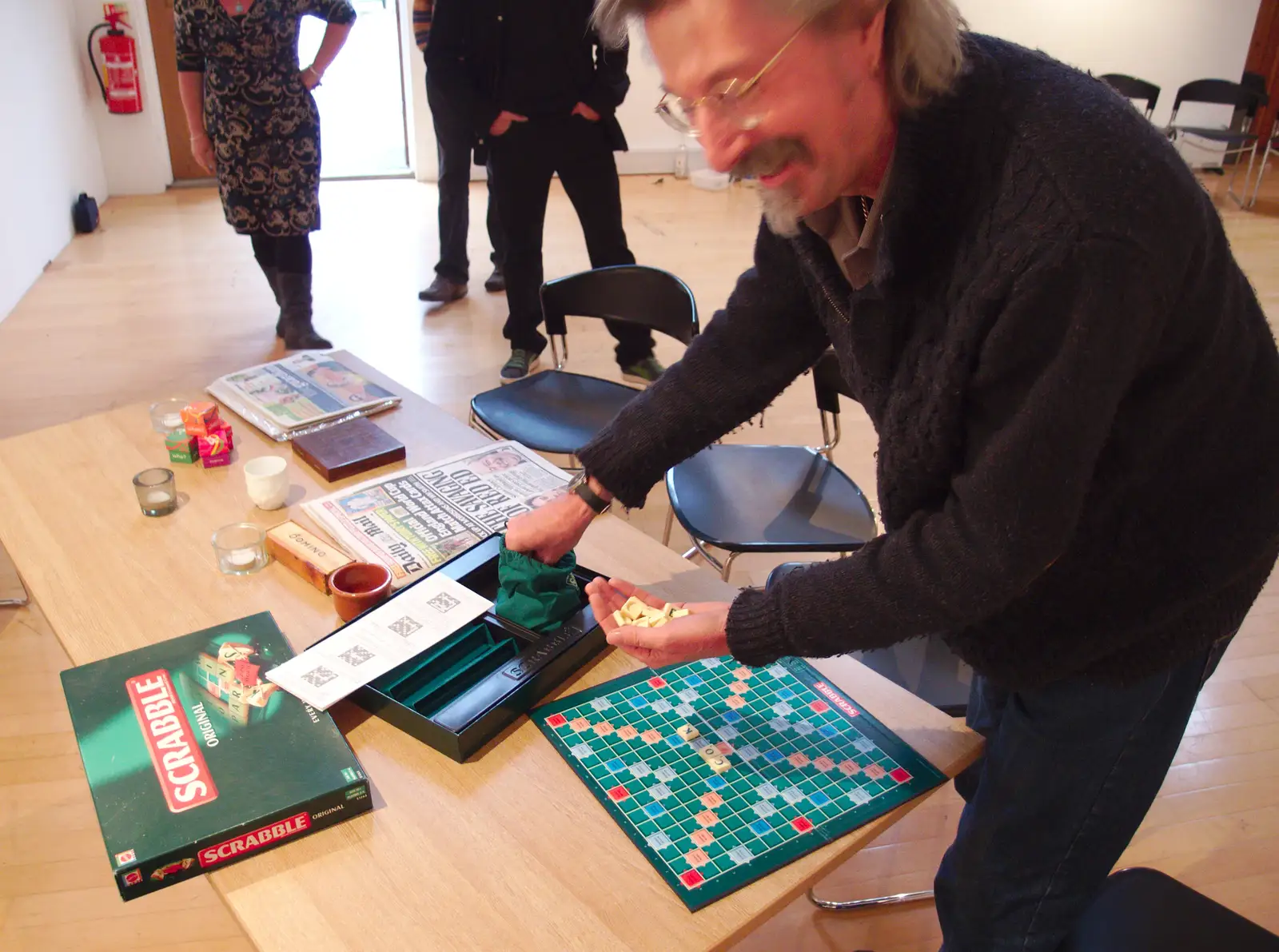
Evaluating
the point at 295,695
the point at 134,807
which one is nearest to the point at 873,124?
the point at 295,695

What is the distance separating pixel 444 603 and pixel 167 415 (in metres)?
0.93

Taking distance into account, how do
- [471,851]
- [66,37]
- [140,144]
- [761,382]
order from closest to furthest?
1. [471,851]
2. [761,382]
3. [66,37]
4. [140,144]

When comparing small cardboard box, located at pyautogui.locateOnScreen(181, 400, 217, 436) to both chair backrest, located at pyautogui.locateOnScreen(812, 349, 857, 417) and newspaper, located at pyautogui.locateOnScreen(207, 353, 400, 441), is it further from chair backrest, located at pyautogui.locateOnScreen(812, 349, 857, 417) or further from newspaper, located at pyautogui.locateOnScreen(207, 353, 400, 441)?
chair backrest, located at pyautogui.locateOnScreen(812, 349, 857, 417)

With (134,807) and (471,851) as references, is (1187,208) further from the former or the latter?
(134,807)

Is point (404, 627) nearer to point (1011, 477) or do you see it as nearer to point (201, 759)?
point (201, 759)

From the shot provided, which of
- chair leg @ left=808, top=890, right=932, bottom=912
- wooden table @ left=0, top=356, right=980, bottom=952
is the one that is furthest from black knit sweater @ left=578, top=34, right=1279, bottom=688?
chair leg @ left=808, top=890, right=932, bottom=912

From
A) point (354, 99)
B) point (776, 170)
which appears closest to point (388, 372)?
point (776, 170)

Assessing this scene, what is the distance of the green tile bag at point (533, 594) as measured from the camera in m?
1.31

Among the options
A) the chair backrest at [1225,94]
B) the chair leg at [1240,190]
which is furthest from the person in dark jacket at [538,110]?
the chair leg at [1240,190]

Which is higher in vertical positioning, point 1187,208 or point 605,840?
point 1187,208

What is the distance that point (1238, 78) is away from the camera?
25.3 ft

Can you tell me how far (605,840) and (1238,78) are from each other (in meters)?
8.93

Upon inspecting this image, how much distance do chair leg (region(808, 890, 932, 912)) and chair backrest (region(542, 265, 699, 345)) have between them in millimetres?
1366

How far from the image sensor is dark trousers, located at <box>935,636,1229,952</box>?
111cm
